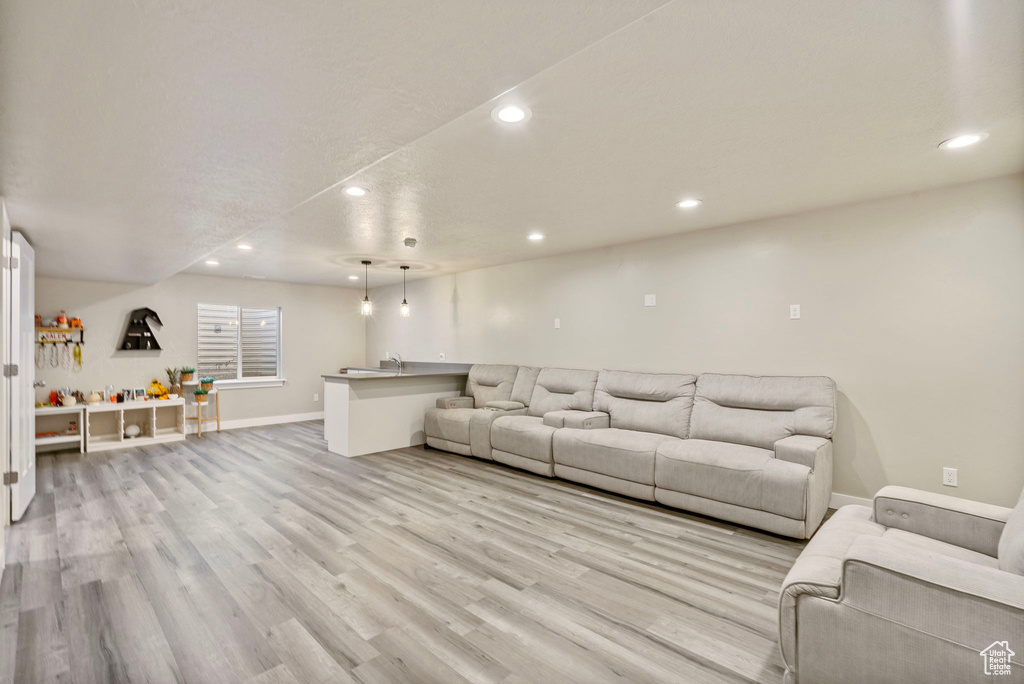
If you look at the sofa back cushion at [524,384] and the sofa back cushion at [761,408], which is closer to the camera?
the sofa back cushion at [761,408]

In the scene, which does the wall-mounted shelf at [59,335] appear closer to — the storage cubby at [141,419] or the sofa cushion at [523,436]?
the storage cubby at [141,419]

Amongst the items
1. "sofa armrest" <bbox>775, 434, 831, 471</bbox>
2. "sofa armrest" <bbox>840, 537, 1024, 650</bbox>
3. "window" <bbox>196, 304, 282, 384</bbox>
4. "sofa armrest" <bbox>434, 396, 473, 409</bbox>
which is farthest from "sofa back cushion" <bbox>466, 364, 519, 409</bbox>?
"sofa armrest" <bbox>840, 537, 1024, 650</bbox>

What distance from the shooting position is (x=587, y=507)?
3574 millimetres

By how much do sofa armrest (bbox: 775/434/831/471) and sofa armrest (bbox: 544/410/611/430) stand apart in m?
1.52

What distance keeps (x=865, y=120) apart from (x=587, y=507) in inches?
117

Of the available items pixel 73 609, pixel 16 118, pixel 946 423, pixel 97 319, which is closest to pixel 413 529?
pixel 73 609

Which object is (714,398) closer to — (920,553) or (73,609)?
(920,553)

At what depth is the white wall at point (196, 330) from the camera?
5.89 meters

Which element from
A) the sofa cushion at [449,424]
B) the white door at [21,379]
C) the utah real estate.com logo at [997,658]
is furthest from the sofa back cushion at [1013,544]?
the white door at [21,379]

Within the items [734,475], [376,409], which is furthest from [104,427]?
[734,475]

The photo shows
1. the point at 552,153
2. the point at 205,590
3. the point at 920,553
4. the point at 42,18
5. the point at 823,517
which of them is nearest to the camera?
the point at 42,18

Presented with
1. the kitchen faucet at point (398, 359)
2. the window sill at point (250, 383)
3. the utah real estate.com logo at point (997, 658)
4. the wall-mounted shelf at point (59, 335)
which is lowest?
the utah real estate.com logo at point (997, 658)

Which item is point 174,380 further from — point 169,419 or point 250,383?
point 250,383

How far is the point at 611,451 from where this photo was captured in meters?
3.78
